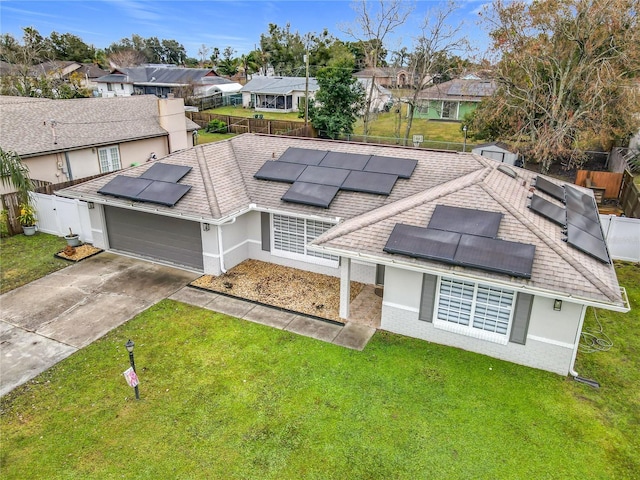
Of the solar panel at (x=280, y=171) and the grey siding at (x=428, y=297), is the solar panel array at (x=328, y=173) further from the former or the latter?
the grey siding at (x=428, y=297)

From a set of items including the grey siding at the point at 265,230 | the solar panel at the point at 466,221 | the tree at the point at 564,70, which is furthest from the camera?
the tree at the point at 564,70

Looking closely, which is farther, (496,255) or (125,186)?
(125,186)

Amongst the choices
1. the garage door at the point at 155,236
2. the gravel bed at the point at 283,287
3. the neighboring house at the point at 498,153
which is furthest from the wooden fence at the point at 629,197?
the garage door at the point at 155,236

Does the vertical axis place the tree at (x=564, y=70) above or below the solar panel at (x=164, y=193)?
above

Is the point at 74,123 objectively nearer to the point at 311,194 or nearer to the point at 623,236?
the point at 311,194

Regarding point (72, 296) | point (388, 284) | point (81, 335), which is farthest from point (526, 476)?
point (72, 296)

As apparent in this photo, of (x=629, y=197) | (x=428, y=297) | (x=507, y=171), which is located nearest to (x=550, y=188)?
(x=507, y=171)

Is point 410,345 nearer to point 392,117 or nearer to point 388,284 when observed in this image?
point 388,284
